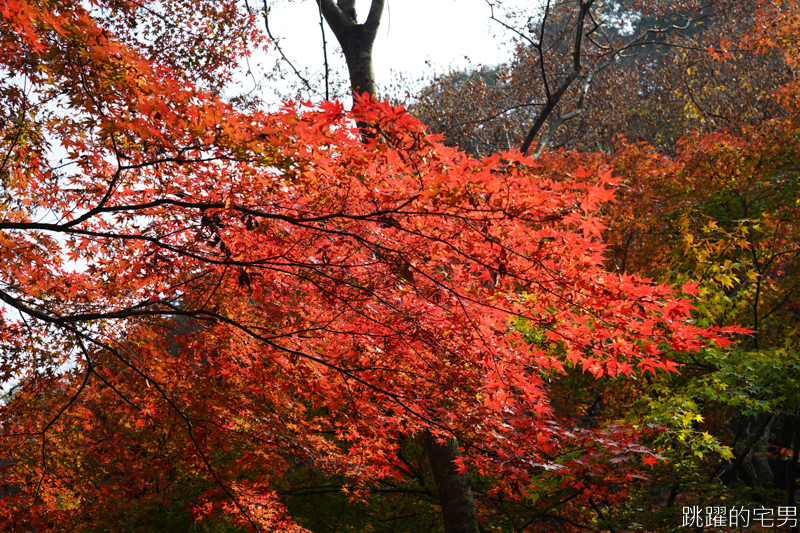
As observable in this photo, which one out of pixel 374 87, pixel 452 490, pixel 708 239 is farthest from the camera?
pixel 708 239

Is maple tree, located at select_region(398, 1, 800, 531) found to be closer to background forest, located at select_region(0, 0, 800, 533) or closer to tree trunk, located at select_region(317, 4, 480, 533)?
background forest, located at select_region(0, 0, 800, 533)

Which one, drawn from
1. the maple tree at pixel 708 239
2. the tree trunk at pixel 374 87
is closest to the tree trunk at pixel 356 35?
the tree trunk at pixel 374 87

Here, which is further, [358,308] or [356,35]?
[356,35]

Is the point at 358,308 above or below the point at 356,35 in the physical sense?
below

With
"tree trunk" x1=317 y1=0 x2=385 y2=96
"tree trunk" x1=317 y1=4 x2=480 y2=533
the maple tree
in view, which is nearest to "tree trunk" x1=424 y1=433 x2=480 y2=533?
"tree trunk" x1=317 y1=4 x2=480 y2=533

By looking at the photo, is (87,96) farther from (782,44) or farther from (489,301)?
(782,44)

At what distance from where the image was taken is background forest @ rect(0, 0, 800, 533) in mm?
2783

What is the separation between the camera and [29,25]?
9.34 feet

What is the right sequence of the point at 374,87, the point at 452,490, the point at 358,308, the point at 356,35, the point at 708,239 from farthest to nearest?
the point at 708,239 → the point at 356,35 → the point at 374,87 → the point at 452,490 → the point at 358,308

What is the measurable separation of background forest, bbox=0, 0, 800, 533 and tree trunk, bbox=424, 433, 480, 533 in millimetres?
30

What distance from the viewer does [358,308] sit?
4129 millimetres

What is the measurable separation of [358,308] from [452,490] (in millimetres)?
3455

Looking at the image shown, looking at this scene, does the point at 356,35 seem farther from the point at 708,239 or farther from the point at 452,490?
the point at 452,490

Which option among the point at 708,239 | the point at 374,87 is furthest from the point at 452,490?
the point at 374,87
